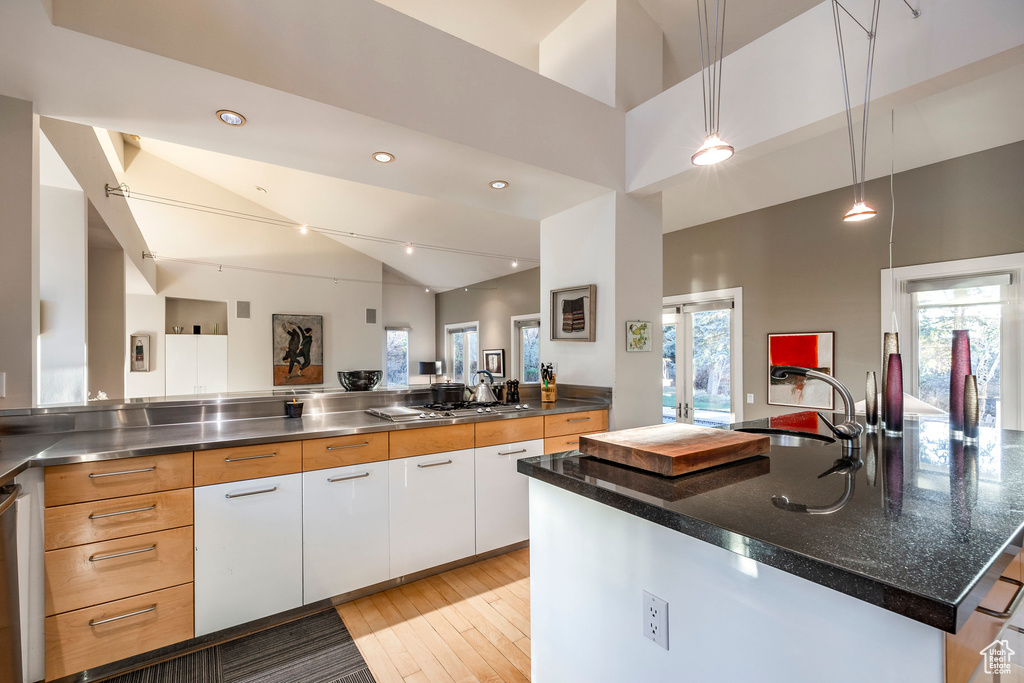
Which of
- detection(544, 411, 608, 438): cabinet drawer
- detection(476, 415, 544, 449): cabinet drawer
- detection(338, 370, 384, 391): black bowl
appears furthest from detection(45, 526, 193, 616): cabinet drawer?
detection(544, 411, 608, 438): cabinet drawer

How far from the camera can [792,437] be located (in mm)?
1779

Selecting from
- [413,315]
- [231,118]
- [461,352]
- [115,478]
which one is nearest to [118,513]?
[115,478]

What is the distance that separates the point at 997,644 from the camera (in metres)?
0.91

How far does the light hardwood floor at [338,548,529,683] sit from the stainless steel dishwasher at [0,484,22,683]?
1.12 metres

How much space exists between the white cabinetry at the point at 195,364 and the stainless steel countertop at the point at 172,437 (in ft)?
18.7

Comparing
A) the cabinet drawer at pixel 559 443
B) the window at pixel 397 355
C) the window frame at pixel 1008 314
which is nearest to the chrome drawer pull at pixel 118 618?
the cabinet drawer at pixel 559 443

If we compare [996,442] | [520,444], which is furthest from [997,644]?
[520,444]

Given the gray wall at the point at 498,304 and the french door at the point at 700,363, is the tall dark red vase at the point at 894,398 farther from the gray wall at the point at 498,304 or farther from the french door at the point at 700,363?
the gray wall at the point at 498,304

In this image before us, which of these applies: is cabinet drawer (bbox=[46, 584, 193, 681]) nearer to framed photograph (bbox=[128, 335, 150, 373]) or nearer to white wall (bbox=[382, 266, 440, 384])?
framed photograph (bbox=[128, 335, 150, 373])

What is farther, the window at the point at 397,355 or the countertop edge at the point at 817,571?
the window at the point at 397,355

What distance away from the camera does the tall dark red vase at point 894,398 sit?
1686 mm

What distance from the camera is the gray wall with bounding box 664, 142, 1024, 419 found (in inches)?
120

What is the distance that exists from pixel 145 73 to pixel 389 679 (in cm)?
263

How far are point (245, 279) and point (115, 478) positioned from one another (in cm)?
676
